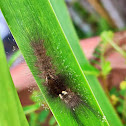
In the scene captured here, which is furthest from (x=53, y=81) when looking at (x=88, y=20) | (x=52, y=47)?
(x=88, y=20)

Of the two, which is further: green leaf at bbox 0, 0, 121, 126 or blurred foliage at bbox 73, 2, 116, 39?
blurred foliage at bbox 73, 2, 116, 39

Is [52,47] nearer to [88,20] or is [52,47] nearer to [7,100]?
[7,100]

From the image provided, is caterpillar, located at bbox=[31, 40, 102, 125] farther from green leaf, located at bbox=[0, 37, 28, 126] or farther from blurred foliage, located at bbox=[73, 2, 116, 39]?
blurred foliage, located at bbox=[73, 2, 116, 39]

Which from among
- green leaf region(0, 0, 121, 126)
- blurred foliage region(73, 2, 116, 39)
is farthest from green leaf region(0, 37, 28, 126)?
blurred foliage region(73, 2, 116, 39)

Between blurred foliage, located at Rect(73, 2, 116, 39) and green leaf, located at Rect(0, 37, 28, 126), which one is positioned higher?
green leaf, located at Rect(0, 37, 28, 126)

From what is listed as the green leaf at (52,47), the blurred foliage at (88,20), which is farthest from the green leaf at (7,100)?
the blurred foliage at (88,20)

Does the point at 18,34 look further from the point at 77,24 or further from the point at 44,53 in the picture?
the point at 77,24

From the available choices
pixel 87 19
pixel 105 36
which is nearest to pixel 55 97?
pixel 105 36

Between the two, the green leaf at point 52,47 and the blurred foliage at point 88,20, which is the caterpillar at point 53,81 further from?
the blurred foliage at point 88,20

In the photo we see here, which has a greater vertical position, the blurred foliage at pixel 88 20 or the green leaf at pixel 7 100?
the green leaf at pixel 7 100
